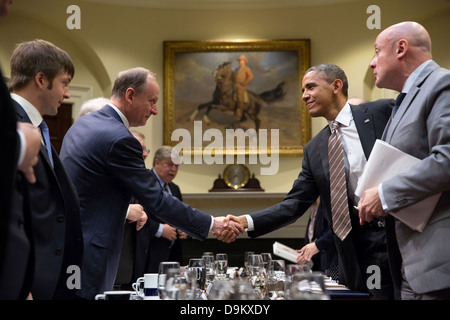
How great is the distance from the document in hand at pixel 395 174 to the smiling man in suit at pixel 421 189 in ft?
0.11

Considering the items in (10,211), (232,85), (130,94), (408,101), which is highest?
(232,85)

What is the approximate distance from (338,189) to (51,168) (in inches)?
67.9

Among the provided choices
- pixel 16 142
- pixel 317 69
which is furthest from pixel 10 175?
pixel 317 69

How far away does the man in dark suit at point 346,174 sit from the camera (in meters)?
2.91

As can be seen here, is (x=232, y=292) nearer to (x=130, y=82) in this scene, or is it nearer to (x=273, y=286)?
(x=273, y=286)

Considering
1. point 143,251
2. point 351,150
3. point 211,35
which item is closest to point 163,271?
point 351,150

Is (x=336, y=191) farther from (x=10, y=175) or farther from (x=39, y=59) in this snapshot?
(x=10, y=175)

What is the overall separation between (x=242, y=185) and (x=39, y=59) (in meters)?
5.87

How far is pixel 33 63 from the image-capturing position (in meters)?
2.18

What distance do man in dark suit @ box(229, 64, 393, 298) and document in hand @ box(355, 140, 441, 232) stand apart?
0.56 meters

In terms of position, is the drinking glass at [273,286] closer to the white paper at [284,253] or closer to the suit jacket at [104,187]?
the suit jacket at [104,187]

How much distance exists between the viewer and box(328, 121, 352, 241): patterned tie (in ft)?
9.69

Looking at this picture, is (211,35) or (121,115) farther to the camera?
(211,35)

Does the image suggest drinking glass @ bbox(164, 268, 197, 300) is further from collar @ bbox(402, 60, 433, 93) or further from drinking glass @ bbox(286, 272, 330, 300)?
collar @ bbox(402, 60, 433, 93)
